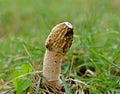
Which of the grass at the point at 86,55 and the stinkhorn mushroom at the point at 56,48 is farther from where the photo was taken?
the grass at the point at 86,55

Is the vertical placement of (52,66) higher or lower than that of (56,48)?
lower

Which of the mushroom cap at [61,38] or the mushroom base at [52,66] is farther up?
the mushroom cap at [61,38]

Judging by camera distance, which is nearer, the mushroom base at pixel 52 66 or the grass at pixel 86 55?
the mushroom base at pixel 52 66

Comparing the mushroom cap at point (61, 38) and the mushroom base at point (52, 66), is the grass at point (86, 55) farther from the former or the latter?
the mushroom cap at point (61, 38)

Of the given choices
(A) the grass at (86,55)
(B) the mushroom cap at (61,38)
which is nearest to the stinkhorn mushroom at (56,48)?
(B) the mushroom cap at (61,38)

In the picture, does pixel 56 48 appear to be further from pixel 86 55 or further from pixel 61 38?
pixel 86 55

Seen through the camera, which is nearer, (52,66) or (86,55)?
(52,66)

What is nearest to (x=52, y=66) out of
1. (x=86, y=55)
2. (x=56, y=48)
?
(x=56, y=48)

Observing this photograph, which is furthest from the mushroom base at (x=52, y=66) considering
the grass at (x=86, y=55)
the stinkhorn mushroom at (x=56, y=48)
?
the grass at (x=86, y=55)
